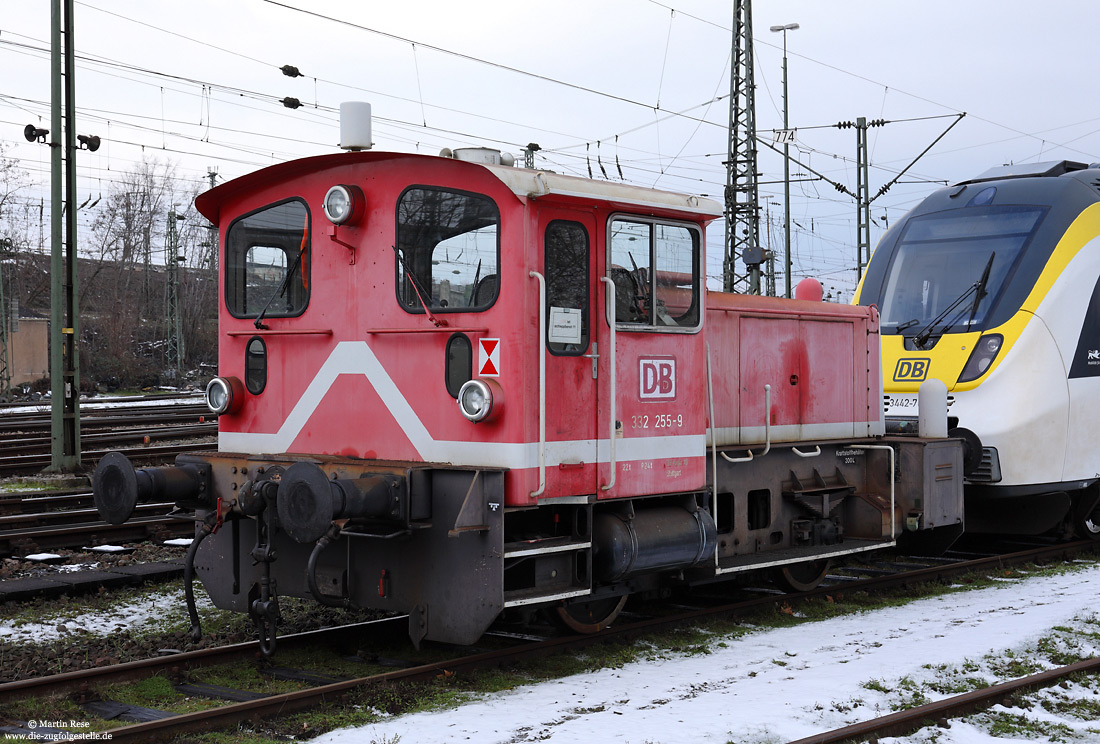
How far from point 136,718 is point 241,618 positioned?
221cm

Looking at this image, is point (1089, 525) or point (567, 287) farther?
point (1089, 525)

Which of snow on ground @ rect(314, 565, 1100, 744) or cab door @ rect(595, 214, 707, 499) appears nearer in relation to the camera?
snow on ground @ rect(314, 565, 1100, 744)

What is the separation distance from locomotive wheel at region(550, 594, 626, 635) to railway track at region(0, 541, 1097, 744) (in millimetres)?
82

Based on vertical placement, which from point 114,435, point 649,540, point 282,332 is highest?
point 282,332

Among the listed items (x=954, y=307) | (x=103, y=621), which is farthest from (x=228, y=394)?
(x=954, y=307)

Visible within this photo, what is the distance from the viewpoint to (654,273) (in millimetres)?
6684

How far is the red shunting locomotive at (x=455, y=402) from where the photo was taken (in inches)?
231

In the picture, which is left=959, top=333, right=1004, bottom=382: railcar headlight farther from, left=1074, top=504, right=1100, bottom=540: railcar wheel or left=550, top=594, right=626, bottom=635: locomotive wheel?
left=550, top=594, right=626, bottom=635: locomotive wheel

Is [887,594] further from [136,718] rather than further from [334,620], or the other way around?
[136,718]

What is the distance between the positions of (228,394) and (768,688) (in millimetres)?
3984

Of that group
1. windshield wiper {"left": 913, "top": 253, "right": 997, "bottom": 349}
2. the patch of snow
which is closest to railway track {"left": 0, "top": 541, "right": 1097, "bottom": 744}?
windshield wiper {"left": 913, "top": 253, "right": 997, "bottom": 349}

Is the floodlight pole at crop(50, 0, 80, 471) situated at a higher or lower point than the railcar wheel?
higher

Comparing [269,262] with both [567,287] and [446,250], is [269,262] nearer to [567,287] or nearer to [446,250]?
[446,250]

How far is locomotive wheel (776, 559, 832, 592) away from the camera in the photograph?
27.7 ft
